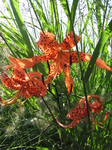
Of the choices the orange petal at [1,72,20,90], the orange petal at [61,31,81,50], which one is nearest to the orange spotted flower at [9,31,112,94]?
the orange petal at [61,31,81,50]

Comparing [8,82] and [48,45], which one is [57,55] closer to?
[48,45]

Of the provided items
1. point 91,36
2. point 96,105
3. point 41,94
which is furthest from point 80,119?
point 91,36

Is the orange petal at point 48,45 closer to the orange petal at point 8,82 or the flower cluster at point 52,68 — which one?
the flower cluster at point 52,68

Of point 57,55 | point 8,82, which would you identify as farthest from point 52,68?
point 8,82

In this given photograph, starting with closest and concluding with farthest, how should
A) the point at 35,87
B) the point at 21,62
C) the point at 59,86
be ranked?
the point at 21,62 < the point at 35,87 < the point at 59,86

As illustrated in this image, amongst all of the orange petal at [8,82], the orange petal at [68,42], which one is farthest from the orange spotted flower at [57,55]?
the orange petal at [8,82]

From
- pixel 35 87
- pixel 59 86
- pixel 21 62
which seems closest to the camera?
pixel 21 62

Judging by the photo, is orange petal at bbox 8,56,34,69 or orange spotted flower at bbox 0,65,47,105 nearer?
orange petal at bbox 8,56,34,69

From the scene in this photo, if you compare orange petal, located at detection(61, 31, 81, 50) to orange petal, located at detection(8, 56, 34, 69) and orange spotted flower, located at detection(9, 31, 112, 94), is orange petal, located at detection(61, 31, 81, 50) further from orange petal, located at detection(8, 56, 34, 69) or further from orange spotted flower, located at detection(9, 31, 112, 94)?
orange petal, located at detection(8, 56, 34, 69)

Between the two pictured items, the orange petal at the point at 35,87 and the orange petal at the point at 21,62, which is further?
the orange petal at the point at 35,87
